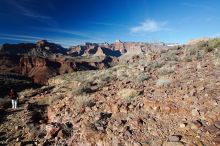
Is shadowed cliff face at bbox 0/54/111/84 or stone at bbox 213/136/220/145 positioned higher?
stone at bbox 213/136/220/145

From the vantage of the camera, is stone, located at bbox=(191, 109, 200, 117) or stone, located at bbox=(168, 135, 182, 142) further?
stone, located at bbox=(191, 109, 200, 117)

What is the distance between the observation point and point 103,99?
10352mm

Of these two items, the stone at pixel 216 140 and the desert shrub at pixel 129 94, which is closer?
the stone at pixel 216 140

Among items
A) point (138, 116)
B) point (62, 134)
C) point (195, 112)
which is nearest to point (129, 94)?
point (138, 116)

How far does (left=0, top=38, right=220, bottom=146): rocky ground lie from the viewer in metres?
6.53

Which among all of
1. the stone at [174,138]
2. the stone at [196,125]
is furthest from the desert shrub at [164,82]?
the stone at [174,138]

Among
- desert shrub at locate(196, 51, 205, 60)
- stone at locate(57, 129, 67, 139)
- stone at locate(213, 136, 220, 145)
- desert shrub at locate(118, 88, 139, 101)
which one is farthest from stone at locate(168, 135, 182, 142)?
desert shrub at locate(196, 51, 205, 60)

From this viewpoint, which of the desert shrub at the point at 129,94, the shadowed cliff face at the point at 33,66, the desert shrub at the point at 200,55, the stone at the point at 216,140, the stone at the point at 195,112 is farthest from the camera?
the shadowed cliff face at the point at 33,66

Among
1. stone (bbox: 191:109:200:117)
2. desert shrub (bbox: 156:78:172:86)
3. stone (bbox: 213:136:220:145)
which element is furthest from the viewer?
desert shrub (bbox: 156:78:172:86)

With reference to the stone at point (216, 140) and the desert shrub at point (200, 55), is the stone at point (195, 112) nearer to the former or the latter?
the stone at point (216, 140)

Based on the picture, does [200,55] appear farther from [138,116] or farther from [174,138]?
[174,138]

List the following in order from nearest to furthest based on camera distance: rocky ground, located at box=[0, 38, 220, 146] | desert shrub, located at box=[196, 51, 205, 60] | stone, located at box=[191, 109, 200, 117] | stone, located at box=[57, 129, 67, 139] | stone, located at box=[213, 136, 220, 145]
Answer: stone, located at box=[213, 136, 220, 145]
rocky ground, located at box=[0, 38, 220, 146]
stone, located at box=[191, 109, 200, 117]
stone, located at box=[57, 129, 67, 139]
desert shrub, located at box=[196, 51, 205, 60]

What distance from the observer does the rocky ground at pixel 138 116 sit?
21.4 feet

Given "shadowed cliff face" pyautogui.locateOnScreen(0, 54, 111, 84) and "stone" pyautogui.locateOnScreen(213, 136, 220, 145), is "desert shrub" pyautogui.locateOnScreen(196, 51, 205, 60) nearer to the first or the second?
"stone" pyautogui.locateOnScreen(213, 136, 220, 145)
